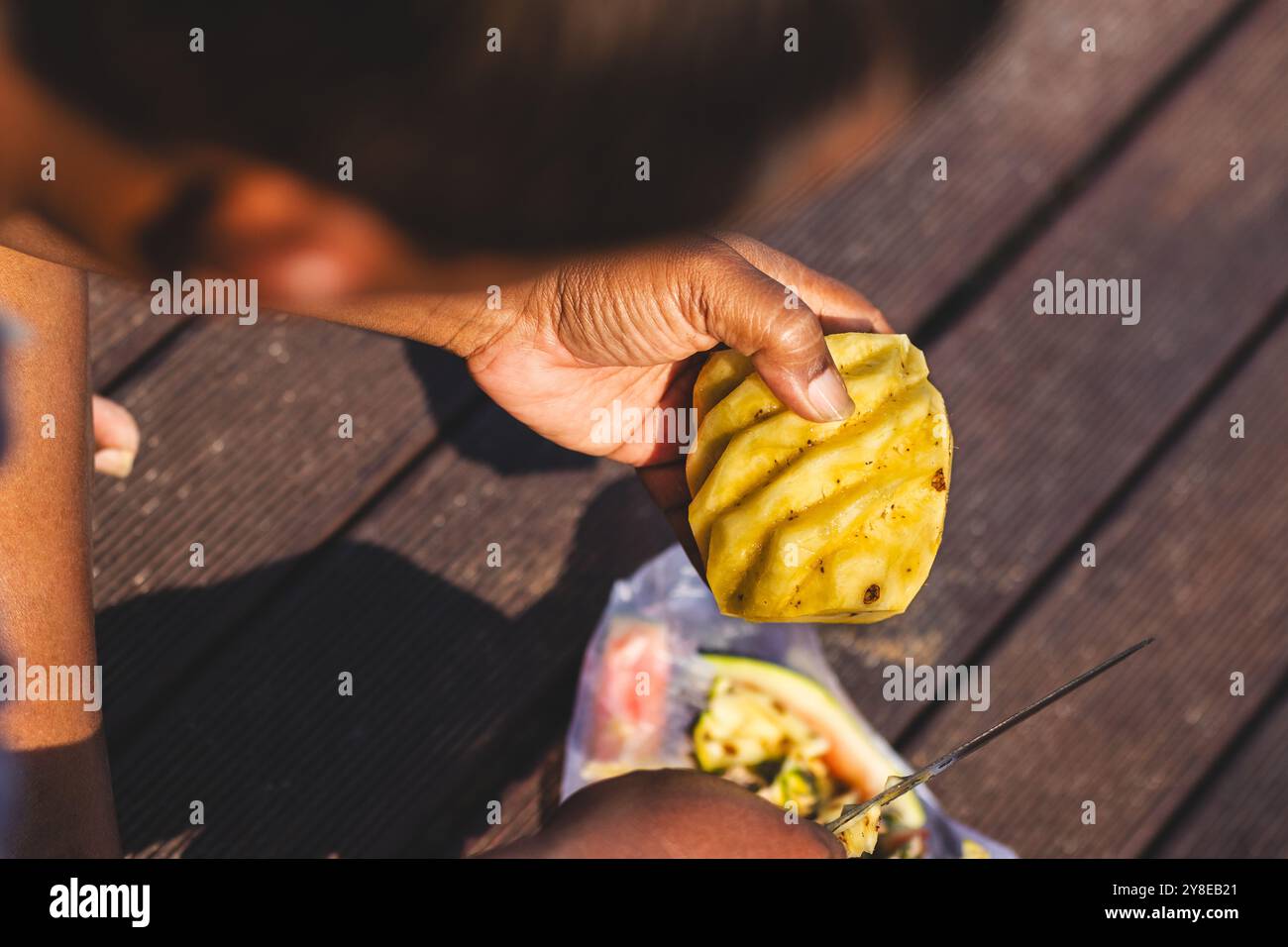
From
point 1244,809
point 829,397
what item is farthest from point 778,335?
point 1244,809

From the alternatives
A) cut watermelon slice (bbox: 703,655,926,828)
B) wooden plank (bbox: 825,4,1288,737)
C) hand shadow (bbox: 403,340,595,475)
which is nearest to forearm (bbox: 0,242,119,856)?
hand shadow (bbox: 403,340,595,475)

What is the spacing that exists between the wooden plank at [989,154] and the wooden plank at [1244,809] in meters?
0.80

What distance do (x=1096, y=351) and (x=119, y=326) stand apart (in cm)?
149

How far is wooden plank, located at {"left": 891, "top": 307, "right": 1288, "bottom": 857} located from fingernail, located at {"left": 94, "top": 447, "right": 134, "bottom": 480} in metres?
1.16

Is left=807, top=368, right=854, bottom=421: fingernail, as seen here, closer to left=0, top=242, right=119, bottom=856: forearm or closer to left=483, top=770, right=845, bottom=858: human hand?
left=483, top=770, right=845, bottom=858: human hand

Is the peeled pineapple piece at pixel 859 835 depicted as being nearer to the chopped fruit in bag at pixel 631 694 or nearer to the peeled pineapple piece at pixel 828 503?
the peeled pineapple piece at pixel 828 503

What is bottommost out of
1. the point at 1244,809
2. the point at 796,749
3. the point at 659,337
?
the point at 1244,809

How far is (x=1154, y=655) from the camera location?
5.02 feet

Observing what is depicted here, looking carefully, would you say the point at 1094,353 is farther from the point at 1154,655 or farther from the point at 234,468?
the point at 234,468

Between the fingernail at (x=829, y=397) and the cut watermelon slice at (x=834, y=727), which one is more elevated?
the fingernail at (x=829, y=397)

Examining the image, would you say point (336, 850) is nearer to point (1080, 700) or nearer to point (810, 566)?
point (810, 566)

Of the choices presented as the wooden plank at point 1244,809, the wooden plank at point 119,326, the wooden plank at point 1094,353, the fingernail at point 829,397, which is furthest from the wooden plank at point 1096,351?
the wooden plank at point 119,326

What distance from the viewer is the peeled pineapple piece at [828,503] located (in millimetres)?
1033

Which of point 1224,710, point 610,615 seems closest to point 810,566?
point 610,615
